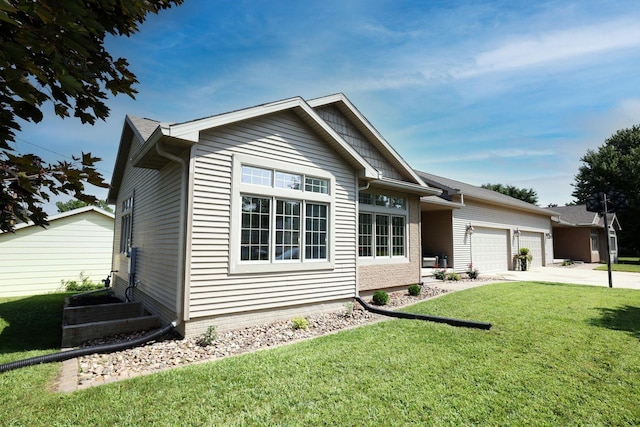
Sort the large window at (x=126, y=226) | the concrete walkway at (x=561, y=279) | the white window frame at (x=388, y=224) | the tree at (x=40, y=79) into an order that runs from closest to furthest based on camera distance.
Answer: the tree at (x=40, y=79) < the white window frame at (x=388, y=224) < the large window at (x=126, y=226) < the concrete walkway at (x=561, y=279)

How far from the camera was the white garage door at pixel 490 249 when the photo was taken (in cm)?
1714

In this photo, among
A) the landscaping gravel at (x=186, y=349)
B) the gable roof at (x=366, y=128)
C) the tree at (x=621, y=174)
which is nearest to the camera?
the landscaping gravel at (x=186, y=349)

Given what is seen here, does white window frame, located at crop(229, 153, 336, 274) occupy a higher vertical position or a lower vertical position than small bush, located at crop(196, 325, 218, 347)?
higher

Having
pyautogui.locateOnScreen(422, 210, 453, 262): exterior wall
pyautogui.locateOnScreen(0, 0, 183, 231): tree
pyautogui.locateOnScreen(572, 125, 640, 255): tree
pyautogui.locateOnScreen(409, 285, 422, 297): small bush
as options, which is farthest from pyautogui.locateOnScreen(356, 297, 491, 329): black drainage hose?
pyautogui.locateOnScreen(572, 125, 640, 255): tree

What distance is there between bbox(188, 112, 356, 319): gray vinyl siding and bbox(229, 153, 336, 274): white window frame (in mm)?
101

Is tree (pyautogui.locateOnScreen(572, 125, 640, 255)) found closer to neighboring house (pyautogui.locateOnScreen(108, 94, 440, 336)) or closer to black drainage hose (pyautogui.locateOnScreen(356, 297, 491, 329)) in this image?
neighboring house (pyautogui.locateOnScreen(108, 94, 440, 336))

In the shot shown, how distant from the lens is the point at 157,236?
756cm

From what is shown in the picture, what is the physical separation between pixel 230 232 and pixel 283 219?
1.35 m

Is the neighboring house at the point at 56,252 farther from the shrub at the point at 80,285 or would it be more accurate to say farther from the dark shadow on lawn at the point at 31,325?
the dark shadow on lawn at the point at 31,325

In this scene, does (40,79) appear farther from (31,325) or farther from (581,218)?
(581,218)

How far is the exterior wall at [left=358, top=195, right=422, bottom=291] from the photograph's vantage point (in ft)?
32.0

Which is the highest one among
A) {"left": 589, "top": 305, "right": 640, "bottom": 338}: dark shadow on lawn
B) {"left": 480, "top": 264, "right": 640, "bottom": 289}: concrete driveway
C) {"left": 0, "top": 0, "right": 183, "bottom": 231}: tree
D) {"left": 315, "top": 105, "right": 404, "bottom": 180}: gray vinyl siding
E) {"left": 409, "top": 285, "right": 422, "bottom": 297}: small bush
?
{"left": 315, "top": 105, "right": 404, "bottom": 180}: gray vinyl siding

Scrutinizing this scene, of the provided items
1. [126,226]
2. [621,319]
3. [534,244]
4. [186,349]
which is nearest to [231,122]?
[186,349]

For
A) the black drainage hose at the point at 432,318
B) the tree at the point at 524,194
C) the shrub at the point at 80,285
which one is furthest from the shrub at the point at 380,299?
the tree at the point at 524,194
